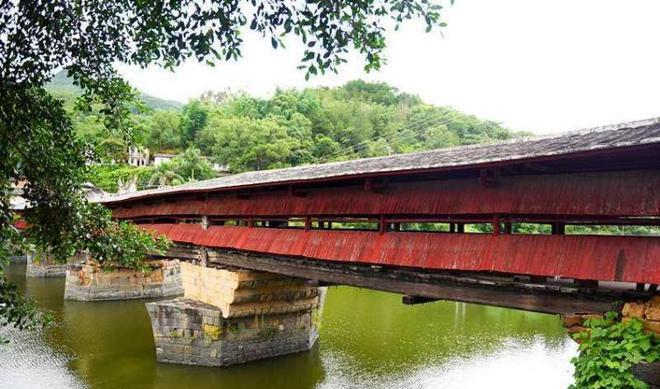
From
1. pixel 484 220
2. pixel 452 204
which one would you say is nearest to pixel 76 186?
pixel 452 204

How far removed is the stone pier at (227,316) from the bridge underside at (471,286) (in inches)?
63.0

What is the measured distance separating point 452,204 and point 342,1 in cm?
403

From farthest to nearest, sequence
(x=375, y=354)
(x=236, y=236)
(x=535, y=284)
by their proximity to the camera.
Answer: (x=375, y=354) → (x=236, y=236) → (x=535, y=284)

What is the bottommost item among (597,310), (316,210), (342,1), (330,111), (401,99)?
(597,310)

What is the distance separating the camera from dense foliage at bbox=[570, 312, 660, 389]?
4805mm

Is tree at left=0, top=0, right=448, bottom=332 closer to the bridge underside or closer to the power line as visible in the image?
the bridge underside

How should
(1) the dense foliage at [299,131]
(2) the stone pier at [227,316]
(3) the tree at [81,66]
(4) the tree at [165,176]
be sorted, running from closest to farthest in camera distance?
(3) the tree at [81,66]
(2) the stone pier at [227,316]
(4) the tree at [165,176]
(1) the dense foliage at [299,131]

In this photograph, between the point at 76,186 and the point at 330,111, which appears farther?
the point at 330,111

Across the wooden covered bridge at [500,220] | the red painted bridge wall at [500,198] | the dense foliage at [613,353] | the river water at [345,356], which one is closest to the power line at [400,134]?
the river water at [345,356]

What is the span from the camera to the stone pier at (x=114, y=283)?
2005 cm

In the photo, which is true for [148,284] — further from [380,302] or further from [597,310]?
[597,310]

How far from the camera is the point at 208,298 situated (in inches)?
477

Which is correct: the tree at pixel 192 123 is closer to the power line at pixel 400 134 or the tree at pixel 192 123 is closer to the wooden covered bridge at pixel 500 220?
the power line at pixel 400 134

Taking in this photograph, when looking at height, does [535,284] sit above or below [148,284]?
above
